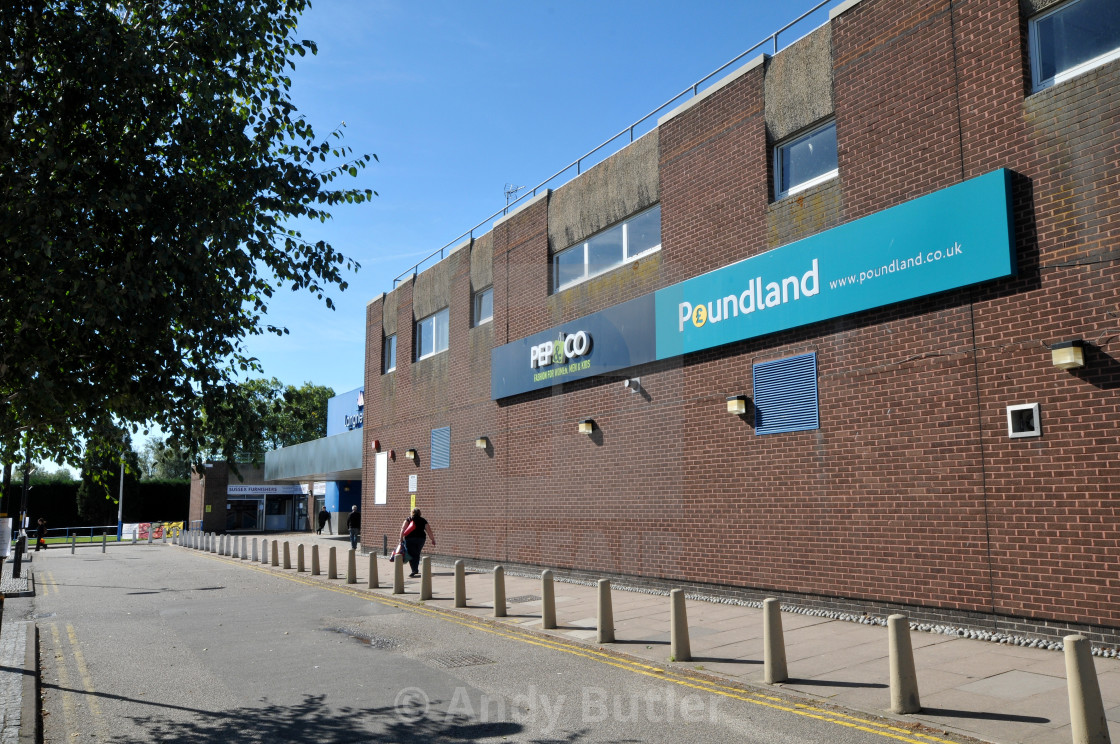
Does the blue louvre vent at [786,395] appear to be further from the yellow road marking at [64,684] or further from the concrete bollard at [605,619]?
the yellow road marking at [64,684]

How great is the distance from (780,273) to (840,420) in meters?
2.49

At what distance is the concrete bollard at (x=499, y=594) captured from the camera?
1318 centimetres

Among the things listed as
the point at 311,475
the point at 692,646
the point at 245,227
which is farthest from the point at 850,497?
the point at 311,475

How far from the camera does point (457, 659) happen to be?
985 centimetres

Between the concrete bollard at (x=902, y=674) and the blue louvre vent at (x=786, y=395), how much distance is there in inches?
218

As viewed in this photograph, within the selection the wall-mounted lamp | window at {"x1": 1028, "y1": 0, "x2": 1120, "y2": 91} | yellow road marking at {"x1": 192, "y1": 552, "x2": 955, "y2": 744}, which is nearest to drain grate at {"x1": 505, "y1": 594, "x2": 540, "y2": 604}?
yellow road marking at {"x1": 192, "y1": 552, "x2": 955, "y2": 744}

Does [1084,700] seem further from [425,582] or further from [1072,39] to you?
[425,582]

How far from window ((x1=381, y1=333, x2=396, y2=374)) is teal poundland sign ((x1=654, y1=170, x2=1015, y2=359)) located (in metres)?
15.3

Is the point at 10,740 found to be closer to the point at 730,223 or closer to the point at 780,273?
the point at 780,273

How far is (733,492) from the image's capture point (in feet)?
45.0

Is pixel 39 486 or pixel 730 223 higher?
pixel 730 223

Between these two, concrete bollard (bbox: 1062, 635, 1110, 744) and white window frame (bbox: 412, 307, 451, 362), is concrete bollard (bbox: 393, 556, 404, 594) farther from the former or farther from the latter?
concrete bollard (bbox: 1062, 635, 1110, 744)

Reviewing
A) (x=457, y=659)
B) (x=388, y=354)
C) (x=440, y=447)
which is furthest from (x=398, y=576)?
(x=388, y=354)

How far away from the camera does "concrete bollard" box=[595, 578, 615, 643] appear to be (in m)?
10.7
